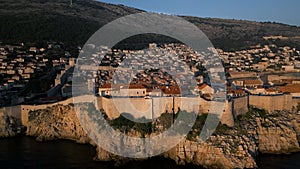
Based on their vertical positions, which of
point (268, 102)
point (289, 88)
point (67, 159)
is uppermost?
point (289, 88)

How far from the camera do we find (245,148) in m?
13.0

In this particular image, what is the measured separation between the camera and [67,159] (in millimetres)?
13523

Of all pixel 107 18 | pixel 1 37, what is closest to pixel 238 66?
pixel 1 37

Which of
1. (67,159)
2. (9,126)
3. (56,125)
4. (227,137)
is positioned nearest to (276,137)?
(227,137)

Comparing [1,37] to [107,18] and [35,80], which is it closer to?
[35,80]

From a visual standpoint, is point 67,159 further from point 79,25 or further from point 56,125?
point 79,25

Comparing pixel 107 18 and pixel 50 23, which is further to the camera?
pixel 107 18

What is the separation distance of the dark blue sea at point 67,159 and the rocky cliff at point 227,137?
15.1 inches

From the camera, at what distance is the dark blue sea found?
12.8 meters

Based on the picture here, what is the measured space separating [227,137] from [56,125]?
7.69 metres

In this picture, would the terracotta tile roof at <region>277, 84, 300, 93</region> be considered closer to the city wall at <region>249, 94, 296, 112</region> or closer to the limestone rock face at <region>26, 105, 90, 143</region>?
the city wall at <region>249, 94, 296, 112</region>

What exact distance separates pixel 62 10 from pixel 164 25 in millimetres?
13841

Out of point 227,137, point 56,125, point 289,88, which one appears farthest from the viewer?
point 289,88

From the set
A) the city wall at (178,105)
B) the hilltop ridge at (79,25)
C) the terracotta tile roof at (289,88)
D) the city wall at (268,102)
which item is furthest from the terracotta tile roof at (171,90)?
the hilltop ridge at (79,25)
